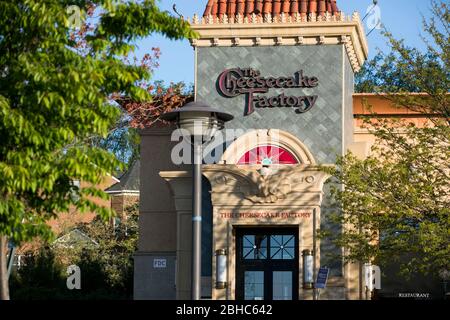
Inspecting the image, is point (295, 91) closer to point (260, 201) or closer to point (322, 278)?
point (260, 201)

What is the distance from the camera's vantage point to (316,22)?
1399 inches

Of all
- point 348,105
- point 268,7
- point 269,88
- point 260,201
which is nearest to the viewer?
point 260,201

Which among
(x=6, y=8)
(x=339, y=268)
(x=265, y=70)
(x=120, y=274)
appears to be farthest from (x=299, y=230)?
(x=6, y=8)

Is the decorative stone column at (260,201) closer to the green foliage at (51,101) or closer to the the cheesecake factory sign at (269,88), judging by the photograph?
the the cheesecake factory sign at (269,88)

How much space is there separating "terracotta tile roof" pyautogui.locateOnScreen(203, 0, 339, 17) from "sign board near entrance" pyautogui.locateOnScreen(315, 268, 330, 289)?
9114 millimetres

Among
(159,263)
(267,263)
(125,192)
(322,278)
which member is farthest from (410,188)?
(125,192)

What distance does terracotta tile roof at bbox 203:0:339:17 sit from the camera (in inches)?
1427

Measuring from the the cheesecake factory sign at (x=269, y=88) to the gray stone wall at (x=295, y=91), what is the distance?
14cm

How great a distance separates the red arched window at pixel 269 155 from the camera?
3538 centimetres

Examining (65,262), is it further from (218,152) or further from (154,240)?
(218,152)

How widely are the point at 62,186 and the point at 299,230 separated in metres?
18.8

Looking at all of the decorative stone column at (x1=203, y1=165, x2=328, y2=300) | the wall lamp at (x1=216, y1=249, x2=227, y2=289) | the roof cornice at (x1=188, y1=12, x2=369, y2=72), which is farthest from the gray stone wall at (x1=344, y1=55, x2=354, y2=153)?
the wall lamp at (x1=216, y1=249, x2=227, y2=289)

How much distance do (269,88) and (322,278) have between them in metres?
7.34

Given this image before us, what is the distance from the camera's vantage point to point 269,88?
1410 inches
